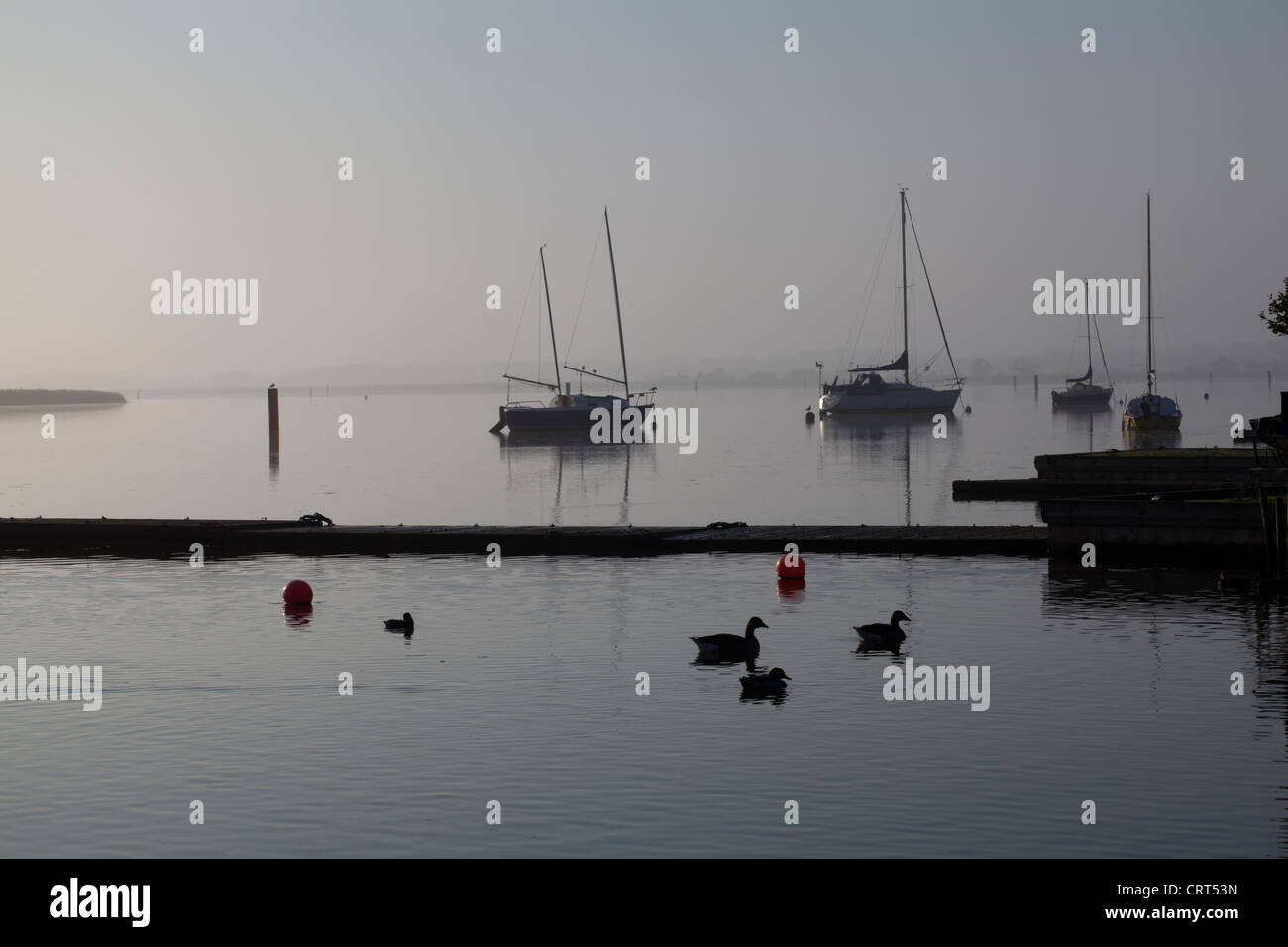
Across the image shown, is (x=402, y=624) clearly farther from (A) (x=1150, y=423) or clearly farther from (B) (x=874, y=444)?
(A) (x=1150, y=423)

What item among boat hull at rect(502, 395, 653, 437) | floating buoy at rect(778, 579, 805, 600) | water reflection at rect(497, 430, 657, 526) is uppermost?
boat hull at rect(502, 395, 653, 437)

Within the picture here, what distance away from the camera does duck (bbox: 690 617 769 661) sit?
26812mm

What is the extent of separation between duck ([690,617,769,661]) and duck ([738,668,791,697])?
7.76 ft

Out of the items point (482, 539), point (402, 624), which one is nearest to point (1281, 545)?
point (402, 624)

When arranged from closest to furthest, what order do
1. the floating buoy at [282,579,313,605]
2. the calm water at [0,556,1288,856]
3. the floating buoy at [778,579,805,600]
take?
the calm water at [0,556,1288,856] → the floating buoy at [282,579,313,605] → the floating buoy at [778,579,805,600]

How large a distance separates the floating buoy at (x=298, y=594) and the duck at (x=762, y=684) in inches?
528

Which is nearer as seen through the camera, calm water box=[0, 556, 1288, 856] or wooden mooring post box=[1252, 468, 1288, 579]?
calm water box=[0, 556, 1288, 856]

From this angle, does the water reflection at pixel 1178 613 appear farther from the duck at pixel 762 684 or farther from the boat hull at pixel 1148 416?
the boat hull at pixel 1148 416

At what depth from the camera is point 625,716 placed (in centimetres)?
2267

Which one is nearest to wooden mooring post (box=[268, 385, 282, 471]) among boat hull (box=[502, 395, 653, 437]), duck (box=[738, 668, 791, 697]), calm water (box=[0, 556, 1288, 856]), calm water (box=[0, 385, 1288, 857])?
boat hull (box=[502, 395, 653, 437])

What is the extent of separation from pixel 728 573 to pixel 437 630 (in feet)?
33.9

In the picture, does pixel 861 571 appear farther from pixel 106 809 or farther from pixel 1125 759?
pixel 106 809

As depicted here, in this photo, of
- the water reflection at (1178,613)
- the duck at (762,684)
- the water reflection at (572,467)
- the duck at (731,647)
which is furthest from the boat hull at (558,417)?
the duck at (762,684)

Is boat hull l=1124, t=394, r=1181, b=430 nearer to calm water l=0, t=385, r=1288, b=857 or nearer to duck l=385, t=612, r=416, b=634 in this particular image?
calm water l=0, t=385, r=1288, b=857
